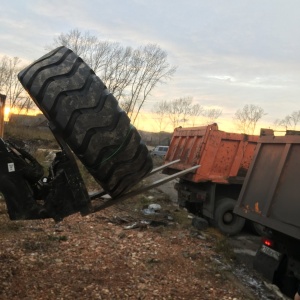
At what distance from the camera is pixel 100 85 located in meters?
2.61

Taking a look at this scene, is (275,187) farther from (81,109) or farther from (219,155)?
(219,155)

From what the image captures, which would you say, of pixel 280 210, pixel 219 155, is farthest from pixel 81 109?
pixel 219 155

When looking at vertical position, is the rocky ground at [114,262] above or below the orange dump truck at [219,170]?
below

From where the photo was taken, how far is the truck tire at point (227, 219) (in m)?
8.48

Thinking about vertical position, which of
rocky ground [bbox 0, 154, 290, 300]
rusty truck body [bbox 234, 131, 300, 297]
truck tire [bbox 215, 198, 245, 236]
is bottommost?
rocky ground [bbox 0, 154, 290, 300]

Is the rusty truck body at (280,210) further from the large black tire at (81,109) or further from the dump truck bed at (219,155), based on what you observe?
the dump truck bed at (219,155)

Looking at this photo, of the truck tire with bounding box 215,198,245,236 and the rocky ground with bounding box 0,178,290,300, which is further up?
the truck tire with bounding box 215,198,245,236

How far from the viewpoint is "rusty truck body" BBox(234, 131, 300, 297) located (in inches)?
167

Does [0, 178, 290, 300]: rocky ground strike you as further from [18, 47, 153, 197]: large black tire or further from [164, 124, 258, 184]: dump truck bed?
[18, 47, 153, 197]: large black tire

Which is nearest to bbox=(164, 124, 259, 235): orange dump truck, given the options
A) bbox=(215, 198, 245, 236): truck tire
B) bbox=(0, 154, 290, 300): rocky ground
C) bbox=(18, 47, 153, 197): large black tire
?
bbox=(215, 198, 245, 236): truck tire

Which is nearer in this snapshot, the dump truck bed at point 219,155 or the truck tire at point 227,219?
the dump truck bed at point 219,155

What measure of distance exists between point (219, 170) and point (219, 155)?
13.4 inches

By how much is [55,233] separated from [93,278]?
2.10 metres

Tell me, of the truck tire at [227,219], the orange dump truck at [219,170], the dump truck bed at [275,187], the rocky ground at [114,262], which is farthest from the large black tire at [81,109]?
the truck tire at [227,219]
